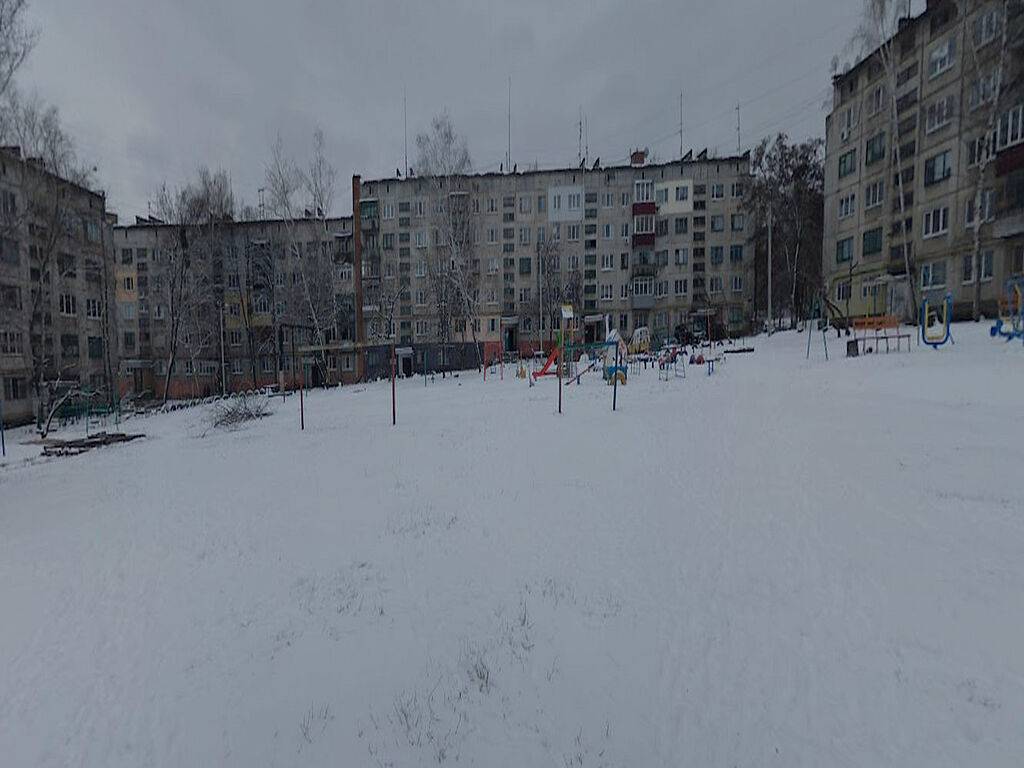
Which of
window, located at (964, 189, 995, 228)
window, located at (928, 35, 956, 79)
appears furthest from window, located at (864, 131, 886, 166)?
window, located at (964, 189, 995, 228)

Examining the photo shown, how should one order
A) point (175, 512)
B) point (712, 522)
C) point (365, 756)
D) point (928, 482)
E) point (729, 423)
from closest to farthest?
point (365, 756) → point (712, 522) → point (928, 482) → point (175, 512) → point (729, 423)

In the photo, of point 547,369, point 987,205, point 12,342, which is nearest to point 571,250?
point 547,369

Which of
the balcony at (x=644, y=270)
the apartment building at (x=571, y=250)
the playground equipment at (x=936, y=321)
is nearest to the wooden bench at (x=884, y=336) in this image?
the playground equipment at (x=936, y=321)

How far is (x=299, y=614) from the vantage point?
5.46 meters

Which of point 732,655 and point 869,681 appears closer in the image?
point 869,681

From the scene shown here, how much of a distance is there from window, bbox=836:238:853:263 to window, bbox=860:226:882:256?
3.93 feet

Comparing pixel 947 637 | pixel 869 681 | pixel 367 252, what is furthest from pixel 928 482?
pixel 367 252

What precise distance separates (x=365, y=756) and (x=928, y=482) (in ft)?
28.0

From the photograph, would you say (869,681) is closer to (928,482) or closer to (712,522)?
(712,522)

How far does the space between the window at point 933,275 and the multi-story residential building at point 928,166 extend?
0.20 feet

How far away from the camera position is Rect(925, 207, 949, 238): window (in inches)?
1135

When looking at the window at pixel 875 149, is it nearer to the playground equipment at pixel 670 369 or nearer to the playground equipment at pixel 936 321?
the playground equipment at pixel 936 321

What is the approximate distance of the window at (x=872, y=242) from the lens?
3384cm

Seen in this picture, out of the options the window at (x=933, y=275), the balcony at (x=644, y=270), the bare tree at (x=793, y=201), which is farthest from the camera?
the balcony at (x=644, y=270)
